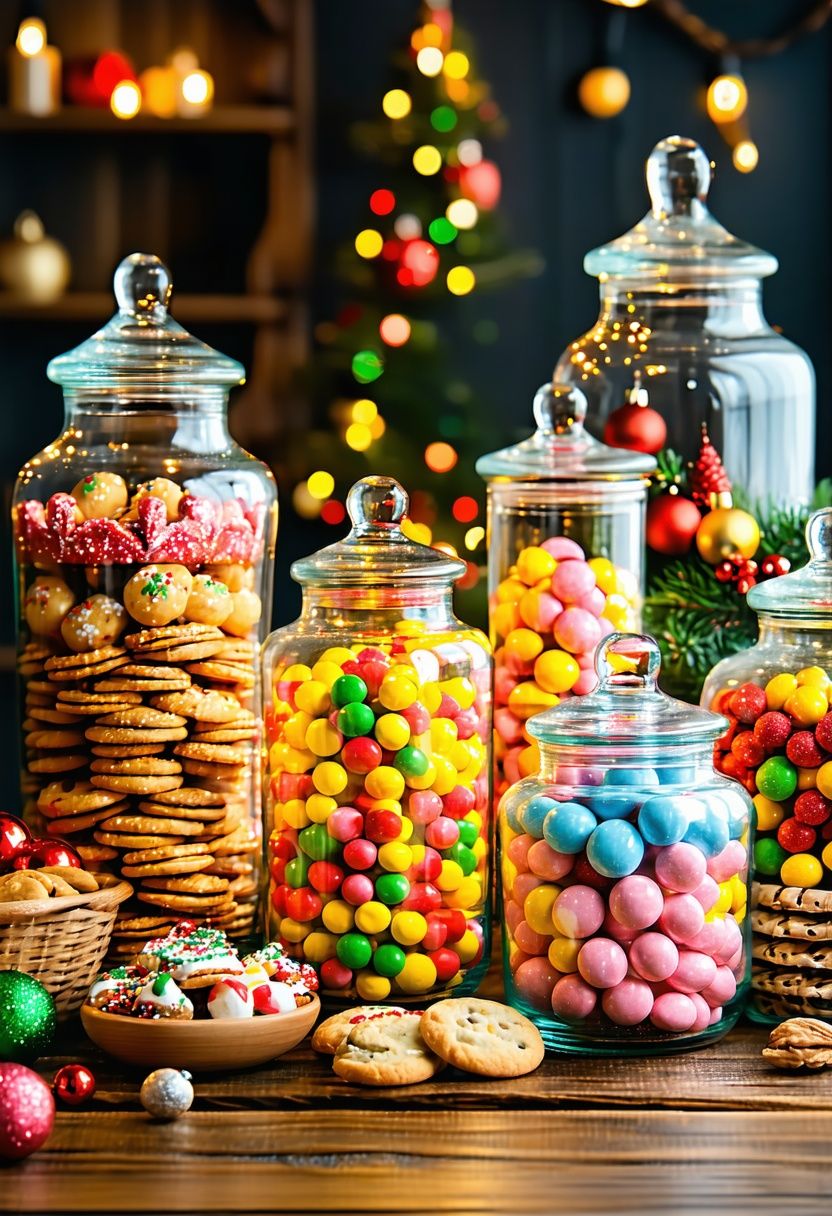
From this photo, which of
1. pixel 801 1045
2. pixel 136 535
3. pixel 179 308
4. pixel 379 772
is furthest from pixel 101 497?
pixel 179 308

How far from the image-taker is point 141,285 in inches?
47.5

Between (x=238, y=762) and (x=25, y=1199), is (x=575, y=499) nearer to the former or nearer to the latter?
(x=238, y=762)

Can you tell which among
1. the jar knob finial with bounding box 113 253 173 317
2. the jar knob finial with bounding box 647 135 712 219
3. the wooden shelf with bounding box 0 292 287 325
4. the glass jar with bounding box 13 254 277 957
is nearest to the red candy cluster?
the glass jar with bounding box 13 254 277 957

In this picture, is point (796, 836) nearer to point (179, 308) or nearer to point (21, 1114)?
point (21, 1114)

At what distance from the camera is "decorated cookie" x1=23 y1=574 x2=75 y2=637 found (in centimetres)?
113

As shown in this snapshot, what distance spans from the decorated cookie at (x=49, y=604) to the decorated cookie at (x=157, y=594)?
50 mm

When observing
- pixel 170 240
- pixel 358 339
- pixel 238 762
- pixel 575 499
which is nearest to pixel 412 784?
pixel 238 762

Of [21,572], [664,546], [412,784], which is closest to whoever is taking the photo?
[412,784]

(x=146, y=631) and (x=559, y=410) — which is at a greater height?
(x=559, y=410)

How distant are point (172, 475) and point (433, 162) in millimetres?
2017

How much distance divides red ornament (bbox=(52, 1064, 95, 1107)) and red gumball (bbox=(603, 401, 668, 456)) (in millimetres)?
701

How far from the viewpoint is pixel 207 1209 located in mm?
772

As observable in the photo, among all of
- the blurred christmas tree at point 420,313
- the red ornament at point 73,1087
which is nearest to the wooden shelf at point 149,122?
the blurred christmas tree at point 420,313

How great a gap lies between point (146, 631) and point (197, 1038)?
0.30 metres
